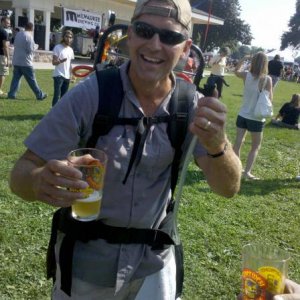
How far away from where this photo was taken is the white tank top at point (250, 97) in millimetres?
6321

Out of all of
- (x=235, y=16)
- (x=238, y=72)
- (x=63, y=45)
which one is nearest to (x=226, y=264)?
(x=238, y=72)

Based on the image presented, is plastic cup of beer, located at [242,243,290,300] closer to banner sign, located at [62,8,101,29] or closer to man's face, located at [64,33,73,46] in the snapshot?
man's face, located at [64,33,73,46]

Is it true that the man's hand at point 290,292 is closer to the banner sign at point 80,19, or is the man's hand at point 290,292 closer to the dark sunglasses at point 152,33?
the dark sunglasses at point 152,33

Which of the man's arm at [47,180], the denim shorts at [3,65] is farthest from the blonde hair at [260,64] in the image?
the denim shorts at [3,65]

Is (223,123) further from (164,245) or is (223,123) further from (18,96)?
(18,96)

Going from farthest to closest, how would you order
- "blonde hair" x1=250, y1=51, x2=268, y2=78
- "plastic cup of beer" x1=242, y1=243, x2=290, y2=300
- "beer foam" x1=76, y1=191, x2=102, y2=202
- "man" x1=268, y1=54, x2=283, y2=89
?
"man" x1=268, y1=54, x2=283, y2=89 → "blonde hair" x1=250, y1=51, x2=268, y2=78 → "beer foam" x1=76, y1=191, x2=102, y2=202 → "plastic cup of beer" x1=242, y1=243, x2=290, y2=300

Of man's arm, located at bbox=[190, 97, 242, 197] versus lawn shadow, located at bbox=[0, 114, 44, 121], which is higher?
man's arm, located at bbox=[190, 97, 242, 197]

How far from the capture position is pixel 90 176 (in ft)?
5.31

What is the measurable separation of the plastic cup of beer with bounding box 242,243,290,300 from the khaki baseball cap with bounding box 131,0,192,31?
110 cm

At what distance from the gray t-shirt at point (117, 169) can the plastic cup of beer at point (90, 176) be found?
0.15 meters

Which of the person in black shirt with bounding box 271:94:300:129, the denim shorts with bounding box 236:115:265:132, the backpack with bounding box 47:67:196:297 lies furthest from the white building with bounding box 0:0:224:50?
the backpack with bounding box 47:67:196:297

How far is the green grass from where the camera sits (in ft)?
12.0

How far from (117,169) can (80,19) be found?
25.8 metres

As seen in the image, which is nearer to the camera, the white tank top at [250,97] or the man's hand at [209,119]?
the man's hand at [209,119]
